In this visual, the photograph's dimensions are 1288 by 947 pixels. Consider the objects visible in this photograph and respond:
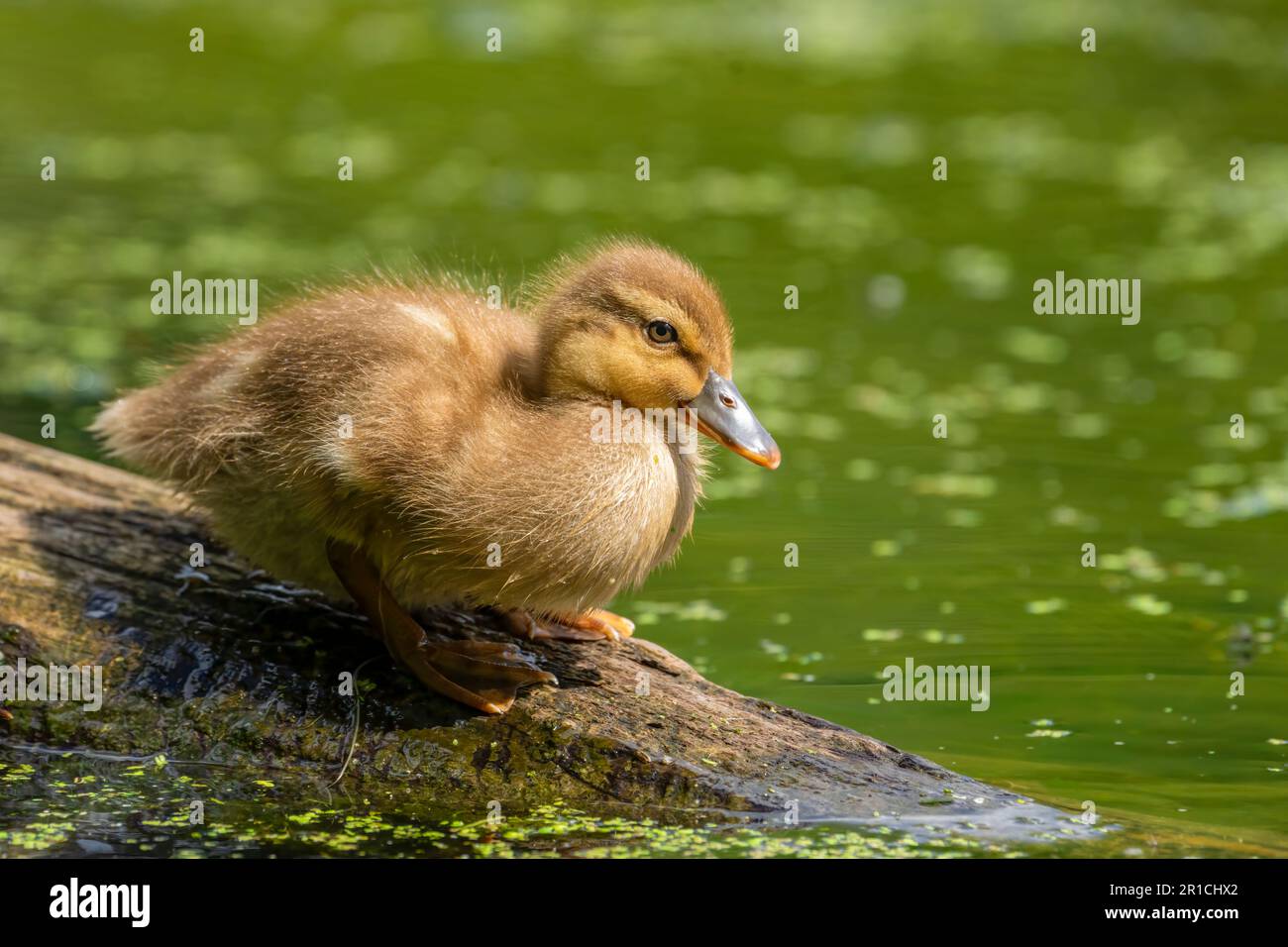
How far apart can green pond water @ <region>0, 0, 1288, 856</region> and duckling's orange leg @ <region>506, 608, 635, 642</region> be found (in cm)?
73

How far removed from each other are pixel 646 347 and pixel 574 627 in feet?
3.36

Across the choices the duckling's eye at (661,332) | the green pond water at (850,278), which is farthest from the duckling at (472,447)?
the green pond water at (850,278)

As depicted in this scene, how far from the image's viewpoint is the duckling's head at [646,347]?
17.2 ft

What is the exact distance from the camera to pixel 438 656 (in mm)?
5238

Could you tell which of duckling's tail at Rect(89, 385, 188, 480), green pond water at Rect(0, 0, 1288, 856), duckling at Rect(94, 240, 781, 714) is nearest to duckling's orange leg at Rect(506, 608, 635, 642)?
duckling at Rect(94, 240, 781, 714)

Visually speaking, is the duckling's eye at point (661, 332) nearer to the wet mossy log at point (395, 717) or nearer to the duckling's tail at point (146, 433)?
the wet mossy log at point (395, 717)

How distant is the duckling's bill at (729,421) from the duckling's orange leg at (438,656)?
2.92 feet

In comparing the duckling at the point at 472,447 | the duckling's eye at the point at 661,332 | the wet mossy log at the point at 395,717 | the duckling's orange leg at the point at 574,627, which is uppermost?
the duckling's eye at the point at 661,332

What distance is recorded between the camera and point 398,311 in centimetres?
536

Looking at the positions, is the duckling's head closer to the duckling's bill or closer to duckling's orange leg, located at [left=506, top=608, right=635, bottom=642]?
the duckling's bill

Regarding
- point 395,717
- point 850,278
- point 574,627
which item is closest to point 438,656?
point 395,717

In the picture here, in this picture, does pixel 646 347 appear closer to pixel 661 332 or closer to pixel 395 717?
pixel 661 332

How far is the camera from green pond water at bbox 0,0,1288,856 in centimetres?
585
